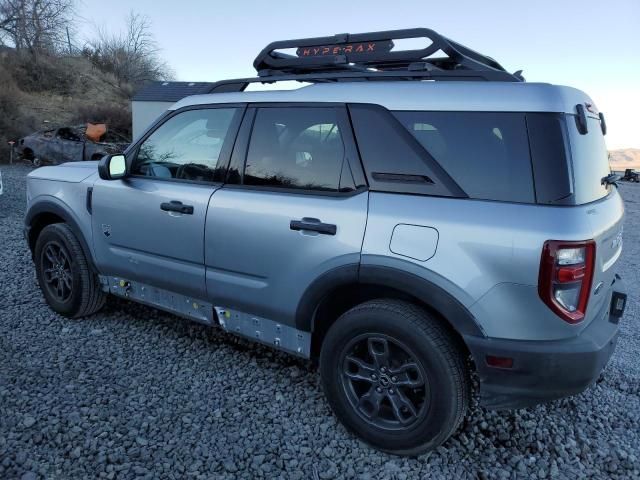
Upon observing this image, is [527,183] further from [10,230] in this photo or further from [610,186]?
[10,230]

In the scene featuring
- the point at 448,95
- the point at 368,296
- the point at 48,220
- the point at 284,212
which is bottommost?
the point at 48,220

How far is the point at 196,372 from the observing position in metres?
3.26

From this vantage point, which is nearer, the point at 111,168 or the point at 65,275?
the point at 111,168

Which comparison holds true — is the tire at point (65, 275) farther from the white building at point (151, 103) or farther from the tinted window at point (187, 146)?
the white building at point (151, 103)

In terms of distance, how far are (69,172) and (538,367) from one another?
3.72m

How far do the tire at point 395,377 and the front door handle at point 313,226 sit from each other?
0.44 meters

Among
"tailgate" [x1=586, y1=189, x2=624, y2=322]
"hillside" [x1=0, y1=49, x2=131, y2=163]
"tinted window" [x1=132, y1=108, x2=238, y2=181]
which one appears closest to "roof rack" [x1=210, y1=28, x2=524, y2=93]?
"tinted window" [x1=132, y1=108, x2=238, y2=181]

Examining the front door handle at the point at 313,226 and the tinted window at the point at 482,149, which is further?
the front door handle at the point at 313,226

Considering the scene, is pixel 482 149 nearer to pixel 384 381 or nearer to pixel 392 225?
pixel 392 225

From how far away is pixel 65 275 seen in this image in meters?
3.97

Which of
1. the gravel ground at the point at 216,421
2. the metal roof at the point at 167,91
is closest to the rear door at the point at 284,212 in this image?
the gravel ground at the point at 216,421

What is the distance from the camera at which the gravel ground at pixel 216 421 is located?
2.40m

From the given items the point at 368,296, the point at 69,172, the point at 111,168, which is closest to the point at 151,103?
the point at 69,172

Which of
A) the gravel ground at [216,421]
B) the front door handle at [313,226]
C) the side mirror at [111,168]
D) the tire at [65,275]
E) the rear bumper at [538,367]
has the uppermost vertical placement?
the side mirror at [111,168]
